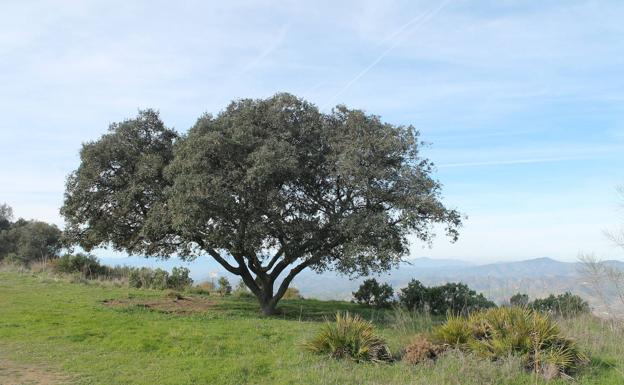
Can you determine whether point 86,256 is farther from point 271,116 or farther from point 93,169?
point 271,116

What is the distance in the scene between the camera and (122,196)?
17891mm

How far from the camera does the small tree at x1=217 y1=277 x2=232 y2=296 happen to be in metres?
28.8

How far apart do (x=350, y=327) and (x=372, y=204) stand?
630 centimetres

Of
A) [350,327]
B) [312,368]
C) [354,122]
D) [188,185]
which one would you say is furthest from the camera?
[354,122]

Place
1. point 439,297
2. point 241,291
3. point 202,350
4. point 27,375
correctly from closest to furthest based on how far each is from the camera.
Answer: point 27,375, point 202,350, point 439,297, point 241,291

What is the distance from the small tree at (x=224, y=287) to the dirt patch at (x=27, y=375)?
17.7 metres

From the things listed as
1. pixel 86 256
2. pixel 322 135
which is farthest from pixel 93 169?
pixel 86 256

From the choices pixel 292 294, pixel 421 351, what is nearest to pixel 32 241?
pixel 292 294

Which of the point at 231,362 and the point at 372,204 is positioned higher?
the point at 372,204

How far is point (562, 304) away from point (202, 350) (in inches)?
637

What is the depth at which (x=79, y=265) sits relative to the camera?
33656mm

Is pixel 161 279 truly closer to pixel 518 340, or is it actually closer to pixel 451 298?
pixel 451 298

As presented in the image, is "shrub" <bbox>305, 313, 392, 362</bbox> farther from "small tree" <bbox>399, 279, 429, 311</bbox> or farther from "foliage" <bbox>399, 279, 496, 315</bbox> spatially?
"small tree" <bbox>399, 279, 429, 311</bbox>

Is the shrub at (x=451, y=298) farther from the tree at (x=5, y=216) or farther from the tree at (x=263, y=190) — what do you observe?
the tree at (x=5, y=216)
